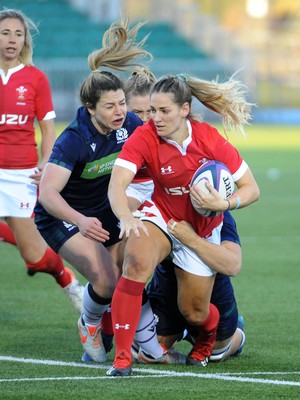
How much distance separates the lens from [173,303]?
21.2 ft

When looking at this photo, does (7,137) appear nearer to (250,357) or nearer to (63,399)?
(250,357)

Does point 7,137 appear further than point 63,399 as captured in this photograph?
Yes

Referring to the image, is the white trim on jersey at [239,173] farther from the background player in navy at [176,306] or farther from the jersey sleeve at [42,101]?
the jersey sleeve at [42,101]

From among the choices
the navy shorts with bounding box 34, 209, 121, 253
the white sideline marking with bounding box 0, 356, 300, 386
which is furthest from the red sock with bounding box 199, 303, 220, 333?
the navy shorts with bounding box 34, 209, 121, 253

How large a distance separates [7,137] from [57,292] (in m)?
1.50

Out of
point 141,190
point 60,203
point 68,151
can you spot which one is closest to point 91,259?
point 60,203

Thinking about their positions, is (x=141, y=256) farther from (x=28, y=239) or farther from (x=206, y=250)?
(x=28, y=239)

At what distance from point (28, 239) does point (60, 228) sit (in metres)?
1.27

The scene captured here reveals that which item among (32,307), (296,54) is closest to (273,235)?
(32,307)

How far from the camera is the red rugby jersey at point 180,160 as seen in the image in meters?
6.01

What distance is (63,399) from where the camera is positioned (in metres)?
5.04

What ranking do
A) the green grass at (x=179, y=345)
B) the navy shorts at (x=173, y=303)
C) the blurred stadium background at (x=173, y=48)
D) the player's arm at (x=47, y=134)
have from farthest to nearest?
the blurred stadium background at (x=173, y=48), the player's arm at (x=47, y=134), the navy shorts at (x=173, y=303), the green grass at (x=179, y=345)

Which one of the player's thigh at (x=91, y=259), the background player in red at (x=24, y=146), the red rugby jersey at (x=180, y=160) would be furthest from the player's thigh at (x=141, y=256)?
the background player in red at (x=24, y=146)

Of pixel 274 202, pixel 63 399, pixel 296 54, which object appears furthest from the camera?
pixel 296 54
